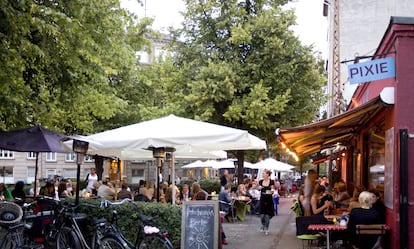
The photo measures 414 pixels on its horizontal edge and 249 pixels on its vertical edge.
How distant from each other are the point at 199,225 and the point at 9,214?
9.95 feet

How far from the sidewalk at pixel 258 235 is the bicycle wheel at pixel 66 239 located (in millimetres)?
3991

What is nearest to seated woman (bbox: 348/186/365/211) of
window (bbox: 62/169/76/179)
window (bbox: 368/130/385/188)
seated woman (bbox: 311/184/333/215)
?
window (bbox: 368/130/385/188)

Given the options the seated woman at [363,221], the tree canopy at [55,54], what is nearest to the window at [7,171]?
the tree canopy at [55,54]

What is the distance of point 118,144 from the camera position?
10039mm

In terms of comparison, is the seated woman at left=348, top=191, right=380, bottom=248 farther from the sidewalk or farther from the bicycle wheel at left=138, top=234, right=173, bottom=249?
the sidewalk

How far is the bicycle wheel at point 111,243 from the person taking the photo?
8750 millimetres

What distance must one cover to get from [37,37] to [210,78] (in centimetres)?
1396

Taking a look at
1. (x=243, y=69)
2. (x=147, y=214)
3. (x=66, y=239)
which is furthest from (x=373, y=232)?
(x=243, y=69)

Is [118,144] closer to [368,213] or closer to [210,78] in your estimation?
[368,213]

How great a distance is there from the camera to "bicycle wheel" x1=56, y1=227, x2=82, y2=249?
934cm

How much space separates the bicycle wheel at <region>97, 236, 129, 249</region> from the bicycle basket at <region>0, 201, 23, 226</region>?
1396mm

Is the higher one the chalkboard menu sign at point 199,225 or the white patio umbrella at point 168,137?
the white patio umbrella at point 168,137

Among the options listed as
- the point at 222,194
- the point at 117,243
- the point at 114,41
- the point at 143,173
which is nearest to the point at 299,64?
the point at 222,194

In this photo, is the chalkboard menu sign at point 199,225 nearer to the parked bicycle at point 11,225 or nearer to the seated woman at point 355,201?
the parked bicycle at point 11,225
